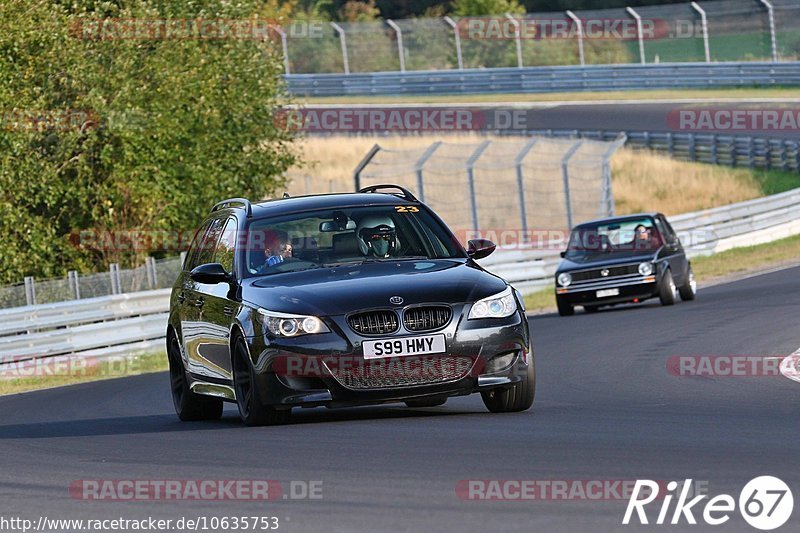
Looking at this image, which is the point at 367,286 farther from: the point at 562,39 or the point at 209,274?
the point at 562,39

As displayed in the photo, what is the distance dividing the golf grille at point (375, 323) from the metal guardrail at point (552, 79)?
143ft

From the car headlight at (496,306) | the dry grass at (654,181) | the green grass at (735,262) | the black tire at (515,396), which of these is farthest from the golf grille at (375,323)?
the dry grass at (654,181)

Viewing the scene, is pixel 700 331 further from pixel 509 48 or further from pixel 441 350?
pixel 509 48

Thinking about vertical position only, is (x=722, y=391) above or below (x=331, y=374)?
below

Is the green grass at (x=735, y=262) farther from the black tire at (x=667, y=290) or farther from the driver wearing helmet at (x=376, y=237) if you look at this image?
the driver wearing helmet at (x=376, y=237)

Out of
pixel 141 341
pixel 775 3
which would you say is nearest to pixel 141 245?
pixel 141 341

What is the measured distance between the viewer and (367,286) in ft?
33.8

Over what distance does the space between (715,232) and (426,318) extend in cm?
2504

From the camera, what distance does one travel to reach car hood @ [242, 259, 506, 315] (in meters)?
10.1

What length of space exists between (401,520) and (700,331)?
12242 mm

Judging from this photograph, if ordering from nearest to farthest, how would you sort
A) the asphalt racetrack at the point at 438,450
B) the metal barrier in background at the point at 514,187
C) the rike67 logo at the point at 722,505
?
the rike67 logo at the point at 722,505
the asphalt racetrack at the point at 438,450
the metal barrier in background at the point at 514,187

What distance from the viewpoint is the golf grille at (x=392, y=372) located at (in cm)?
1005

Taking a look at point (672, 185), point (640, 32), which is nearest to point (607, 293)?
point (672, 185)

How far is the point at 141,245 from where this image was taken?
96.1ft
